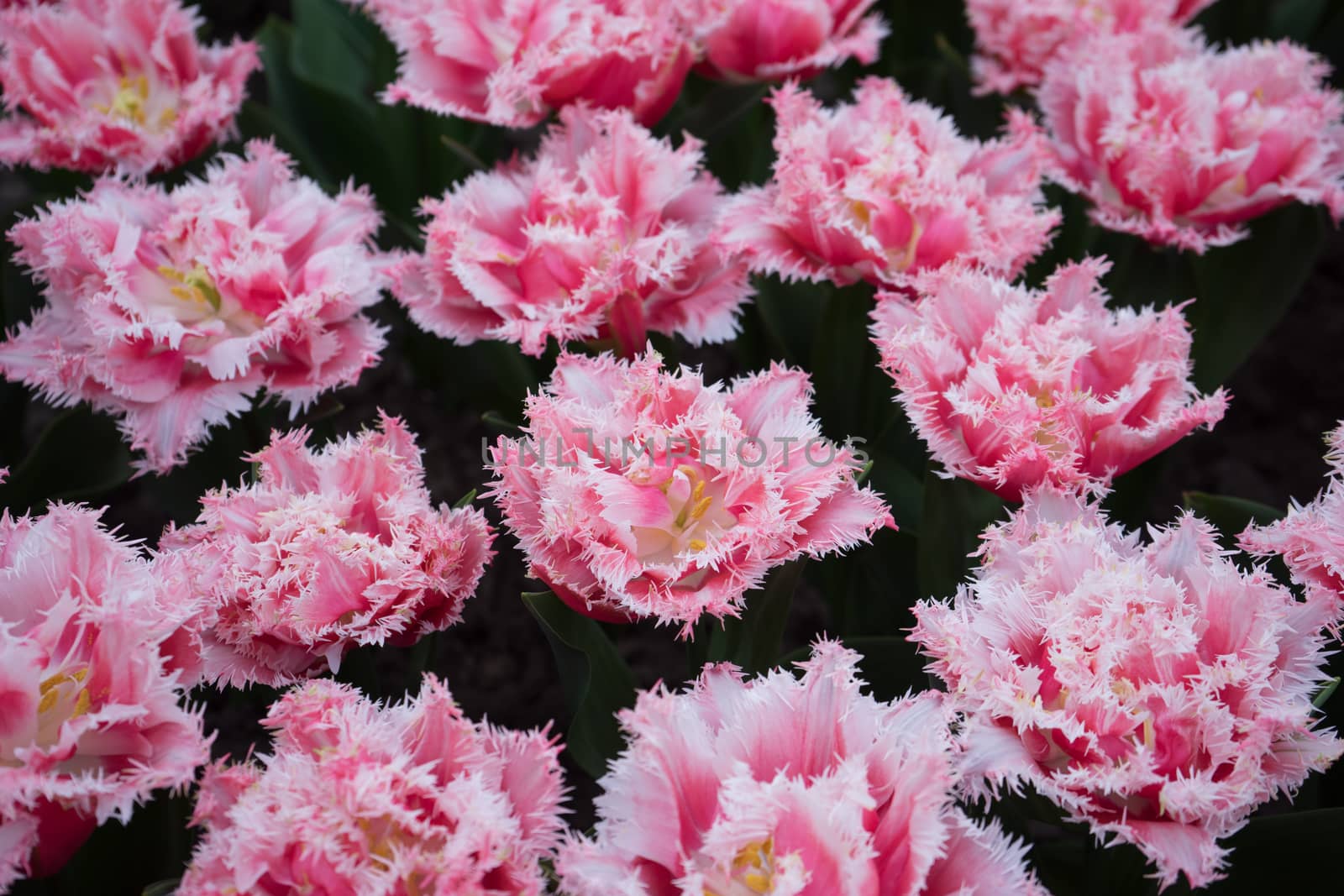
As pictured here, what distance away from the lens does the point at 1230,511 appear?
91cm

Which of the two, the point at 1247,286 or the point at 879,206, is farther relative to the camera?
the point at 1247,286

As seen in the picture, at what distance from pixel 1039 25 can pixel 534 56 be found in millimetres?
585

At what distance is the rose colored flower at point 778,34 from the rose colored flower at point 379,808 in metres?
0.70

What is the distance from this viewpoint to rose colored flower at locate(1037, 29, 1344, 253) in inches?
39.6

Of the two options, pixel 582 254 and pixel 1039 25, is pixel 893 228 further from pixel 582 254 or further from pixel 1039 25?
pixel 1039 25

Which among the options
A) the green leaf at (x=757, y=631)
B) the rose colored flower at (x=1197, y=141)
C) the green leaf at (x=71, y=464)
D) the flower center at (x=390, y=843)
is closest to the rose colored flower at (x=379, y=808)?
the flower center at (x=390, y=843)

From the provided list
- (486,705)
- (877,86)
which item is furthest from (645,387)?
(486,705)

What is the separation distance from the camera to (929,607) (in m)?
0.72

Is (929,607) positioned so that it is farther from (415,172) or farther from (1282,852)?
(415,172)

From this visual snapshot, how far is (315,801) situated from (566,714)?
1.87 ft

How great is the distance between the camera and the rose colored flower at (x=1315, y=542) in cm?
72

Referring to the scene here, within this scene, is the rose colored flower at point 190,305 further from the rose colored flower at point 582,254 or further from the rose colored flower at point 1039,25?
the rose colored flower at point 1039,25

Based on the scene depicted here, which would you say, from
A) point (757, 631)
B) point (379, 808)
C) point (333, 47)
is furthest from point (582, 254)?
point (333, 47)

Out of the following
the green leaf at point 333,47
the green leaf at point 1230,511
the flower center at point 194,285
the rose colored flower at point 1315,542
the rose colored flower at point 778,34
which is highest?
the rose colored flower at point 778,34
